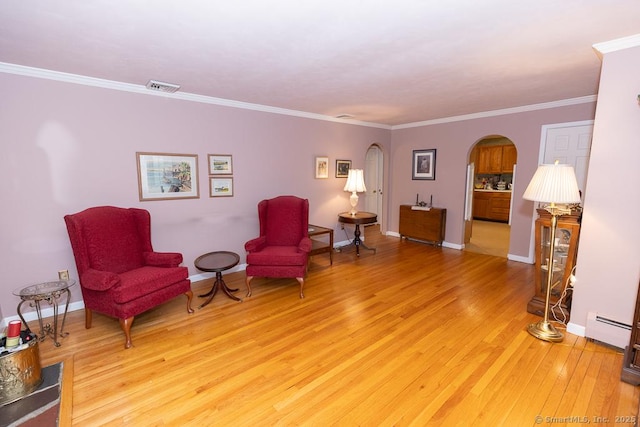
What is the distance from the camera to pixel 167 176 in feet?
11.7

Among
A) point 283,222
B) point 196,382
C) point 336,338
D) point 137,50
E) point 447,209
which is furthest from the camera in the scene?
point 447,209

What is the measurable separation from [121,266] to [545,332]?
398 cm

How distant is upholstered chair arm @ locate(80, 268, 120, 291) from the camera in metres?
2.42

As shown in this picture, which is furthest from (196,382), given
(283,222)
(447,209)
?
(447,209)

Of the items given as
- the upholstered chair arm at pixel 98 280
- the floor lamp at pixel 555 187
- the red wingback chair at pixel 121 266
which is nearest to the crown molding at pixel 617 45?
the floor lamp at pixel 555 187

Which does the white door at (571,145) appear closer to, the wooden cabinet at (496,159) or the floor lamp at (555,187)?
the floor lamp at (555,187)

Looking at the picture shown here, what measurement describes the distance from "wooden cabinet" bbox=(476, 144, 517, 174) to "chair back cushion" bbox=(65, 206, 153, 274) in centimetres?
826

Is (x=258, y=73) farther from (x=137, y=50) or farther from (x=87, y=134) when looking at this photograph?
(x=87, y=134)

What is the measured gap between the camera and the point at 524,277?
4.02 metres

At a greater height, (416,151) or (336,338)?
(416,151)

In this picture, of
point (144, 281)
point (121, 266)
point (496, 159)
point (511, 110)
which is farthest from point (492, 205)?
point (121, 266)

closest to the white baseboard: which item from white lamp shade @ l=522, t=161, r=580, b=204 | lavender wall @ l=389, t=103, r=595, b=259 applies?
white lamp shade @ l=522, t=161, r=580, b=204

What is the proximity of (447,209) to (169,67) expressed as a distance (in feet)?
15.9

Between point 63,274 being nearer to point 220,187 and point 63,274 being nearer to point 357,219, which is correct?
point 220,187
